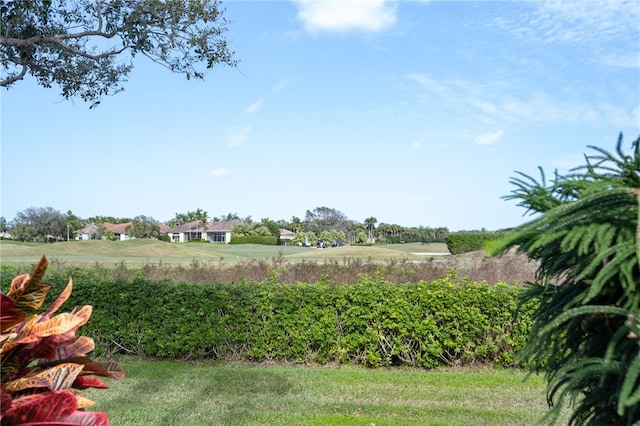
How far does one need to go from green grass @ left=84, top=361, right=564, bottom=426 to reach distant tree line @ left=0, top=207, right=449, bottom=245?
4967 centimetres

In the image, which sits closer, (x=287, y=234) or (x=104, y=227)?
(x=104, y=227)

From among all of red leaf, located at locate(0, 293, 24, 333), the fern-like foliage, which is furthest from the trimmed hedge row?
red leaf, located at locate(0, 293, 24, 333)

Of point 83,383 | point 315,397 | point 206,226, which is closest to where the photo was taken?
point 83,383

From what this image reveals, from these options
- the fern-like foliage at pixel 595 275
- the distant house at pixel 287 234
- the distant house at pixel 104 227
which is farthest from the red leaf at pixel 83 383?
the distant house at pixel 287 234

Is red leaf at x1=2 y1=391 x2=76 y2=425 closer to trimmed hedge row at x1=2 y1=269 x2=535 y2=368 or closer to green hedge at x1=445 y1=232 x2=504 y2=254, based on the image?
trimmed hedge row at x1=2 y1=269 x2=535 y2=368

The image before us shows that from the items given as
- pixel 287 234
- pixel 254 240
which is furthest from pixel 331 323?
pixel 287 234

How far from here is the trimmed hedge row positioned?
26.1 feet

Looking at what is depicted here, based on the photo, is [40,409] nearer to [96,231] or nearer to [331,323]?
[331,323]

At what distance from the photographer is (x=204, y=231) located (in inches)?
4250

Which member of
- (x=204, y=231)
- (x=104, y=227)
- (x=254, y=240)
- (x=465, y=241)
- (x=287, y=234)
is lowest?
(x=465, y=241)

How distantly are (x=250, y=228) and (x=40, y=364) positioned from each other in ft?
285

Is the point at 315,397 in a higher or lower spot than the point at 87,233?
lower

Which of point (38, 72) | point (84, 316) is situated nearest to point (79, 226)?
point (38, 72)

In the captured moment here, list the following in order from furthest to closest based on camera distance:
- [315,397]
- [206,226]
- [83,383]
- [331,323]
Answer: [206,226] → [331,323] → [315,397] → [83,383]
